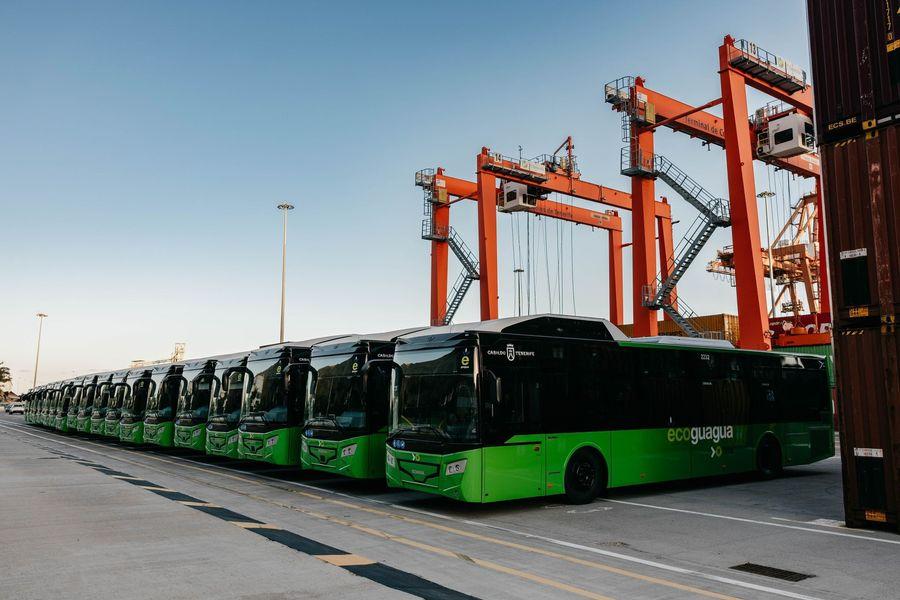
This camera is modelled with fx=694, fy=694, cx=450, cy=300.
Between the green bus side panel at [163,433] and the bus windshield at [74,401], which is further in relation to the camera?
the bus windshield at [74,401]

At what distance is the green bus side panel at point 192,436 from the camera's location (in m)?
18.0

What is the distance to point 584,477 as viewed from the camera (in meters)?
11.0

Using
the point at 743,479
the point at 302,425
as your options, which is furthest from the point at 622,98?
the point at 302,425

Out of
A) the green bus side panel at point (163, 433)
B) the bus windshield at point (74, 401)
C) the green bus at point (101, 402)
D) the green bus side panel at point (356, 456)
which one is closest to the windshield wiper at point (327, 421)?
the green bus side panel at point (356, 456)

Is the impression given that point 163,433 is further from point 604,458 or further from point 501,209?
point 501,209

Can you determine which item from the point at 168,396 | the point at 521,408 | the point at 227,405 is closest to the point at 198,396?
the point at 227,405

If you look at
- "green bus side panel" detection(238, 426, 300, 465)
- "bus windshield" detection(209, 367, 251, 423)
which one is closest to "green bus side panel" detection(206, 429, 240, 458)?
"bus windshield" detection(209, 367, 251, 423)

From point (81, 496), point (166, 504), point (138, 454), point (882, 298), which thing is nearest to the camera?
point (882, 298)

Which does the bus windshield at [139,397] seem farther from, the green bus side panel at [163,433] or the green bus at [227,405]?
the green bus at [227,405]

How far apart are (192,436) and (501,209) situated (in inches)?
933

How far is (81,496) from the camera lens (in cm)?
1141

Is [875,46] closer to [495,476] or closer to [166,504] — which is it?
[495,476]

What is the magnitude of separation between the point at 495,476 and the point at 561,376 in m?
1.99

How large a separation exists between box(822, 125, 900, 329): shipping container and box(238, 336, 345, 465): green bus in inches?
382
